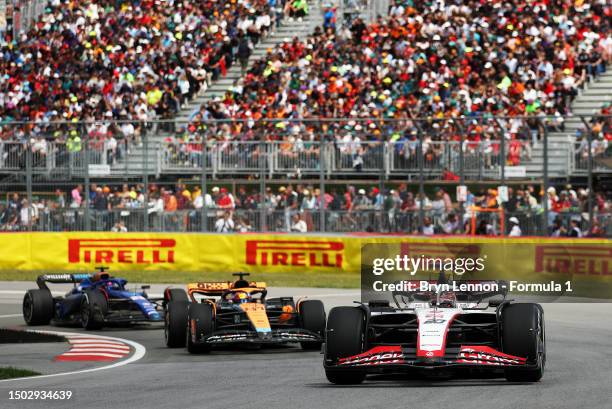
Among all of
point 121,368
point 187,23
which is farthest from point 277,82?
point 121,368

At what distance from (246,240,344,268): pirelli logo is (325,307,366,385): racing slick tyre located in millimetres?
17263

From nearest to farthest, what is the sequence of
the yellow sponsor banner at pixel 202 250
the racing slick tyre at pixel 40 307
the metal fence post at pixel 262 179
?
the racing slick tyre at pixel 40 307 → the yellow sponsor banner at pixel 202 250 → the metal fence post at pixel 262 179

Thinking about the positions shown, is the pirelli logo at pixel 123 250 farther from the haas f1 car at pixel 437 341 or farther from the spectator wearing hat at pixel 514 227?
the haas f1 car at pixel 437 341

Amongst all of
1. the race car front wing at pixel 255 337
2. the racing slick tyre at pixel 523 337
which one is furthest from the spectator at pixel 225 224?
the racing slick tyre at pixel 523 337

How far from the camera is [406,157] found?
1128 inches

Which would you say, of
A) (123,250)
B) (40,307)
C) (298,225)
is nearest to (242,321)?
(40,307)

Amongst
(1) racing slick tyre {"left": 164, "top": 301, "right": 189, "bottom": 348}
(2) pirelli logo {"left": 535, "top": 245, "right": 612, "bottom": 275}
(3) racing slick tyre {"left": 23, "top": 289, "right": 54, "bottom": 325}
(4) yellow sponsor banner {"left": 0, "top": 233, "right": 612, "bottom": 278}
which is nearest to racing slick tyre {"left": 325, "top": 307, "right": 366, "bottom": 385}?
(1) racing slick tyre {"left": 164, "top": 301, "right": 189, "bottom": 348}

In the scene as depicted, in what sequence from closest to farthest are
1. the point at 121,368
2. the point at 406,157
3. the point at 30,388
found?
the point at 30,388
the point at 121,368
the point at 406,157

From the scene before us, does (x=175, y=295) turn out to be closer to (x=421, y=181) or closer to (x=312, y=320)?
(x=312, y=320)

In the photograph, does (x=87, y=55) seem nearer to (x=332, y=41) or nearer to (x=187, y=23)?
(x=187, y=23)

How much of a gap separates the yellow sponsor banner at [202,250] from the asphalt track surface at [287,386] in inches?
485

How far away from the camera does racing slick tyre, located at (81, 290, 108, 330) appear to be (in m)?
19.6

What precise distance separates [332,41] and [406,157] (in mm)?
10108

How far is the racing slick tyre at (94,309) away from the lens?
19594mm
